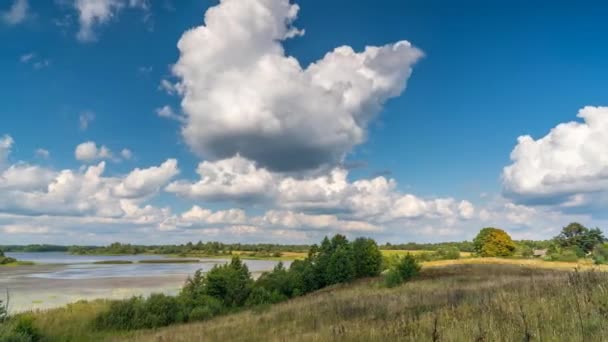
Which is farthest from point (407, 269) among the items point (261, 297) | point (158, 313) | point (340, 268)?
point (340, 268)

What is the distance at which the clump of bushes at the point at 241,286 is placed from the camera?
33.8 metres

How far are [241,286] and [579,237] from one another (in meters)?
66.7

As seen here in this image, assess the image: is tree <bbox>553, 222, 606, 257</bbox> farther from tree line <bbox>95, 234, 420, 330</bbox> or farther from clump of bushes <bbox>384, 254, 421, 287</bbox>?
clump of bushes <bbox>384, 254, 421, 287</bbox>

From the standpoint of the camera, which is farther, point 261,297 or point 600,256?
point 261,297

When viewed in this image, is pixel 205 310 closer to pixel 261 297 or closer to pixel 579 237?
pixel 261 297

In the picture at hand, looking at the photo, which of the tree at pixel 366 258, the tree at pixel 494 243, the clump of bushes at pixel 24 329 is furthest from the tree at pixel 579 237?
the clump of bushes at pixel 24 329

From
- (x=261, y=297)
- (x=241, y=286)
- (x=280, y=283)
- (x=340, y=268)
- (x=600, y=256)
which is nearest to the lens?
(x=600, y=256)

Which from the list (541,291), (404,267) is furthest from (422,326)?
(404,267)

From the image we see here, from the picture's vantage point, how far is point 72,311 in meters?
32.6

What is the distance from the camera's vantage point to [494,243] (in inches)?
2864

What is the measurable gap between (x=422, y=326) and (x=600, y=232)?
91.5 meters

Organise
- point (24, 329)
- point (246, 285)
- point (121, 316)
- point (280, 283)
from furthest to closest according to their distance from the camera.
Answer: point (280, 283)
point (246, 285)
point (121, 316)
point (24, 329)

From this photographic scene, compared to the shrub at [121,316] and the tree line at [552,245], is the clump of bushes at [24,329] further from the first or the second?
the tree line at [552,245]

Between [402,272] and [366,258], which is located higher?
[402,272]
